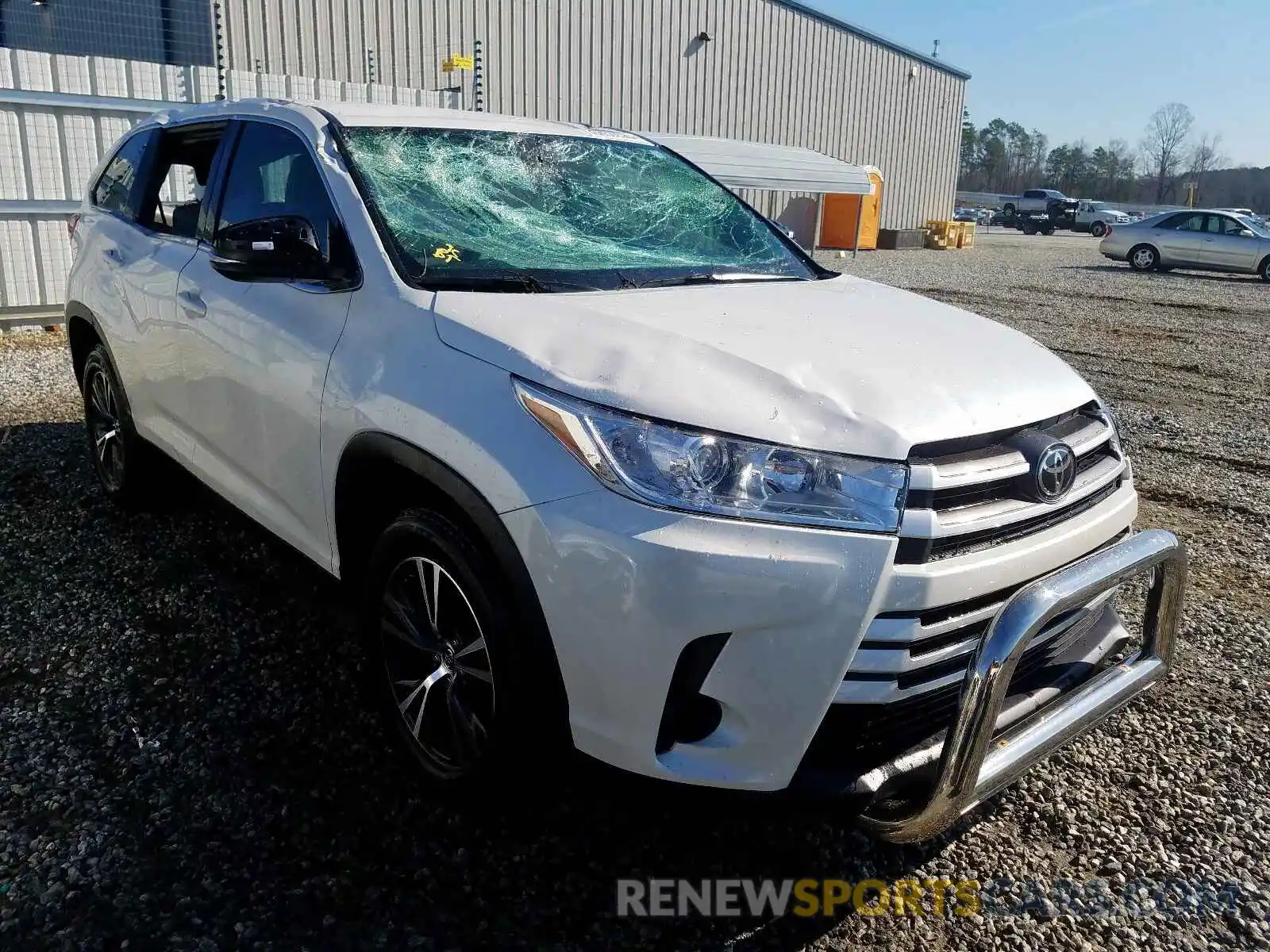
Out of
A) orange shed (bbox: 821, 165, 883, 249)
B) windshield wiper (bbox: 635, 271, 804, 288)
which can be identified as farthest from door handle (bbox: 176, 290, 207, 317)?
orange shed (bbox: 821, 165, 883, 249)

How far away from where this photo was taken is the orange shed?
26406 mm

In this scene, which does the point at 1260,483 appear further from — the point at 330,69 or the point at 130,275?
the point at 330,69

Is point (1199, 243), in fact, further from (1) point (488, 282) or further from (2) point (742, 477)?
(2) point (742, 477)

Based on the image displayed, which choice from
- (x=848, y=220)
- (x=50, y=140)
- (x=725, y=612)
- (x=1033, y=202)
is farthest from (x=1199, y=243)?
(x=1033, y=202)

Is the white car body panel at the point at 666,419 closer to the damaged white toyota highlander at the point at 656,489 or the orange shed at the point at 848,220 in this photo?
the damaged white toyota highlander at the point at 656,489

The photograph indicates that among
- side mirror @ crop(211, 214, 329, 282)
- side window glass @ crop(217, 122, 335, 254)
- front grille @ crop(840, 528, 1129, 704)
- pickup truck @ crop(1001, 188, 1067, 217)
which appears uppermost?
pickup truck @ crop(1001, 188, 1067, 217)

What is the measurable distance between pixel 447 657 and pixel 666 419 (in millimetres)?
893

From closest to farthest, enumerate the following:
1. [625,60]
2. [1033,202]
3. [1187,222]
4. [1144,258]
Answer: [625,60] → [1187,222] → [1144,258] → [1033,202]

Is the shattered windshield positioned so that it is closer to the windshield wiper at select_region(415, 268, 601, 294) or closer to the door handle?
the windshield wiper at select_region(415, 268, 601, 294)

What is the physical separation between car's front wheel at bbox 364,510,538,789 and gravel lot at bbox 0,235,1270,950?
6.8 inches

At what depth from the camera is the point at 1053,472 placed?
89.2 inches

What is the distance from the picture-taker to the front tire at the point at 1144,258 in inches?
870

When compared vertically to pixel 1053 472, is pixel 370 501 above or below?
below

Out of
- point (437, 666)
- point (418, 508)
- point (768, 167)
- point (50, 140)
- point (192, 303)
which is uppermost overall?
point (768, 167)
